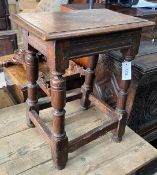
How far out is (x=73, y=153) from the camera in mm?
1015

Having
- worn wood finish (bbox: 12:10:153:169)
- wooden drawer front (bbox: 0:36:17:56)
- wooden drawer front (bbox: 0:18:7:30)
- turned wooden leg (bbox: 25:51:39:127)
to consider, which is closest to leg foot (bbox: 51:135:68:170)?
worn wood finish (bbox: 12:10:153:169)

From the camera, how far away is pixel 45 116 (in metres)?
1.21

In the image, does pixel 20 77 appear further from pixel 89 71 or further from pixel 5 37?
pixel 5 37

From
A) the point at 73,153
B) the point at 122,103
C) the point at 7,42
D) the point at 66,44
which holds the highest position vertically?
the point at 66,44

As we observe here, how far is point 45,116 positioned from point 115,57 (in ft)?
1.50

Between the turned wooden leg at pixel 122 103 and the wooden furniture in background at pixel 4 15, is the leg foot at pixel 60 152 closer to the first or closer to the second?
the turned wooden leg at pixel 122 103

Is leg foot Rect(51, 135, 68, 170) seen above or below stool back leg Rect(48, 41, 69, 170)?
below

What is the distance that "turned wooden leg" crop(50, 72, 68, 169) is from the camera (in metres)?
0.76

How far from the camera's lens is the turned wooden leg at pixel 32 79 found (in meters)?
0.97

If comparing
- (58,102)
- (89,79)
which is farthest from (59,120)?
(89,79)

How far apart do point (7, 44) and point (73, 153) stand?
1403mm

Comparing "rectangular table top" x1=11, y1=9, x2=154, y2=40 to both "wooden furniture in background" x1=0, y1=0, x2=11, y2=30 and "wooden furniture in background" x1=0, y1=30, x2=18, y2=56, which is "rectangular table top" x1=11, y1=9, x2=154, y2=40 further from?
"wooden furniture in background" x1=0, y1=0, x2=11, y2=30

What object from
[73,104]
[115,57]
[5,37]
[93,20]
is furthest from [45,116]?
[5,37]

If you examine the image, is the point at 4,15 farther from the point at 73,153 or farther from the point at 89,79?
the point at 73,153
